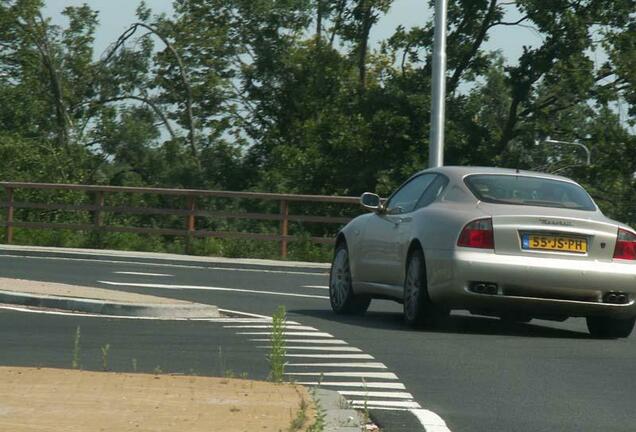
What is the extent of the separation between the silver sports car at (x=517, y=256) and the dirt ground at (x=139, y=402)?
4205 millimetres

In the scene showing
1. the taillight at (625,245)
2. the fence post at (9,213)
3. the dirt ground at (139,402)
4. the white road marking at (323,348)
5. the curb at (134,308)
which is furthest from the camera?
the fence post at (9,213)

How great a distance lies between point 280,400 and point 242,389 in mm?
451

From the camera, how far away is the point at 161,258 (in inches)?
1035

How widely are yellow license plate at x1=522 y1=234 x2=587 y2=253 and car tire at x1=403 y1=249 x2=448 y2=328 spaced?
90 cm

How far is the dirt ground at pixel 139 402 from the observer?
724cm

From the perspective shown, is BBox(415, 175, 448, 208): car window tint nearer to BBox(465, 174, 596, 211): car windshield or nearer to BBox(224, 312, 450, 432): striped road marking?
BBox(465, 174, 596, 211): car windshield

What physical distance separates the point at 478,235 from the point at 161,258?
45.9 ft

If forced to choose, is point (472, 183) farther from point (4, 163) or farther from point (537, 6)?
point (4, 163)

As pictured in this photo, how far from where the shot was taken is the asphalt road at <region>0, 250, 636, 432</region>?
28.3 feet

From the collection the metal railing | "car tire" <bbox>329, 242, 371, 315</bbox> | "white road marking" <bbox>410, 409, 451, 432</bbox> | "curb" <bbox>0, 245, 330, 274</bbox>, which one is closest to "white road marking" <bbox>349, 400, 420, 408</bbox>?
"white road marking" <bbox>410, 409, 451, 432</bbox>

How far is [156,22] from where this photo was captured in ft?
168

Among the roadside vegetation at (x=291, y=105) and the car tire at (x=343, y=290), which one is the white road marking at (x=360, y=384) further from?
the roadside vegetation at (x=291, y=105)

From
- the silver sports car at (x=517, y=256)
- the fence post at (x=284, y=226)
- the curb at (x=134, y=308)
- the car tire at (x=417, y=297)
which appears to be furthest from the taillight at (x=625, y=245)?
the fence post at (x=284, y=226)


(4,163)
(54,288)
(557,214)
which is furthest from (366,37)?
(557,214)
